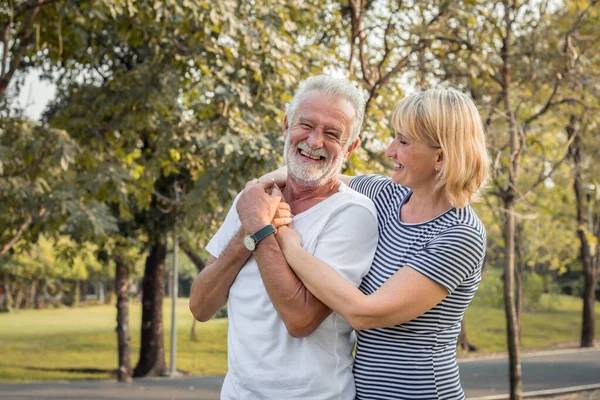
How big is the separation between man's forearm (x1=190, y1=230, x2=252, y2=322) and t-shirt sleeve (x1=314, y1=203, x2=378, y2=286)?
262 millimetres

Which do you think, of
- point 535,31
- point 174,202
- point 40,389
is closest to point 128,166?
point 174,202

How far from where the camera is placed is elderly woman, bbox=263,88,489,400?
8.71 ft

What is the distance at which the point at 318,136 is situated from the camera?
2869 mm

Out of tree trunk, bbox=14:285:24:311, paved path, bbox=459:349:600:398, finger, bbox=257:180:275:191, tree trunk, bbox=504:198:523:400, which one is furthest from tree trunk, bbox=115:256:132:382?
tree trunk, bbox=14:285:24:311

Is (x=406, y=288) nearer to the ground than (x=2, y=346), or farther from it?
farther from it

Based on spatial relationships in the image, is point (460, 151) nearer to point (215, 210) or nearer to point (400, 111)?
point (400, 111)

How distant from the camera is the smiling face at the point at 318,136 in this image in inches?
113

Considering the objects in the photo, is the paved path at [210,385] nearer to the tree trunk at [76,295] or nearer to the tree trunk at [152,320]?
the tree trunk at [152,320]

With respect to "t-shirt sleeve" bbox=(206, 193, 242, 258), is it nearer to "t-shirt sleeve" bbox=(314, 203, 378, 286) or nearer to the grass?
"t-shirt sleeve" bbox=(314, 203, 378, 286)

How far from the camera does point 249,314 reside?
2.82 meters

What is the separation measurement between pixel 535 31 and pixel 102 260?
946 centimetres

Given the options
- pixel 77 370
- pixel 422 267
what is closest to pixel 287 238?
pixel 422 267

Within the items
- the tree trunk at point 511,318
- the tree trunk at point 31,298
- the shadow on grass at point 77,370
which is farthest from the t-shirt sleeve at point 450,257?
the tree trunk at point 31,298

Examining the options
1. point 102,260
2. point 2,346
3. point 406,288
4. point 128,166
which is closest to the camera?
point 406,288
